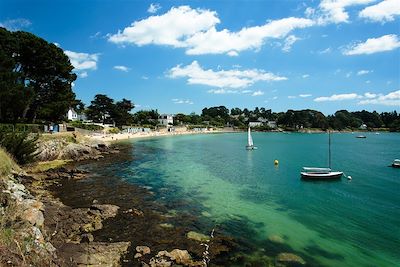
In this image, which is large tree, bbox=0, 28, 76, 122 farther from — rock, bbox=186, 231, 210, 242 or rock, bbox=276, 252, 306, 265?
rock, bbox=276, 252, 306, 265

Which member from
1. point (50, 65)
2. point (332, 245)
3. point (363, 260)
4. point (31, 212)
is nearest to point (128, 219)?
point (31, 212)

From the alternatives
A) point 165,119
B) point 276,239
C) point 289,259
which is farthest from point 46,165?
point 165,119

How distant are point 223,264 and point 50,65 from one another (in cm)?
5151

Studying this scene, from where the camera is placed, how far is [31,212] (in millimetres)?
15367

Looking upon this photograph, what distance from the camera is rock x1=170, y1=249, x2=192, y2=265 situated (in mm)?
13641

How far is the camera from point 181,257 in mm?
13906

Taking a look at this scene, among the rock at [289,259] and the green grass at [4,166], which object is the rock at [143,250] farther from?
the green grass at [4,166]

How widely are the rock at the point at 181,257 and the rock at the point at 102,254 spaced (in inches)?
92.8

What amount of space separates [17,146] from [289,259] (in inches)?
1145

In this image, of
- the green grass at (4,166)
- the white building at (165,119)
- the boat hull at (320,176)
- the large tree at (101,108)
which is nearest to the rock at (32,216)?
the green grass at (4,166)

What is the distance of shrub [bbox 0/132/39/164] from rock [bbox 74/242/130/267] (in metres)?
21.4

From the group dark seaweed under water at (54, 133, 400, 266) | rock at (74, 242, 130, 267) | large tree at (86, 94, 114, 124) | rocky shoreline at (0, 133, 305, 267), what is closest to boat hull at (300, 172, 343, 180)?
dark seaweed under water at (54, 133, 400, 266)

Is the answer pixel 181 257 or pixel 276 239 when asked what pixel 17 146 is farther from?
pixel 276 239

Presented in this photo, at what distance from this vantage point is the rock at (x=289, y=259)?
14.1 metres
